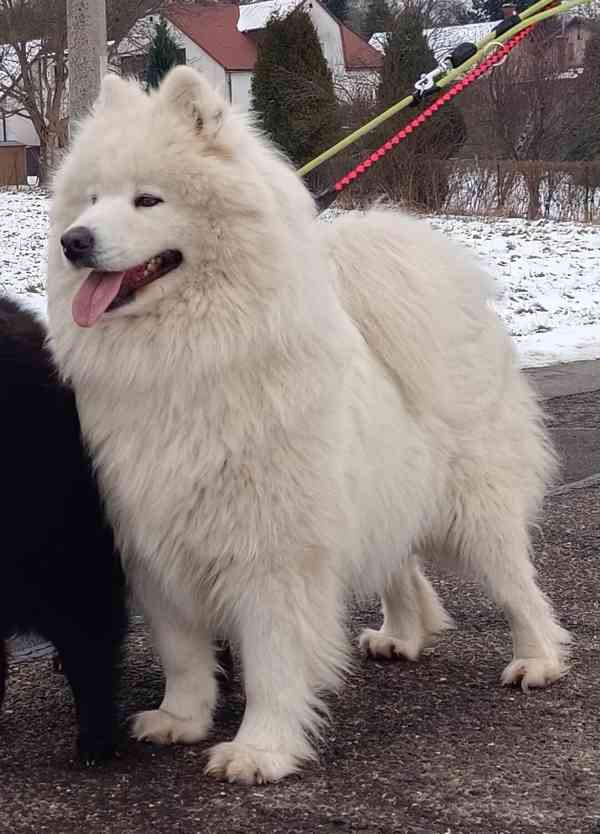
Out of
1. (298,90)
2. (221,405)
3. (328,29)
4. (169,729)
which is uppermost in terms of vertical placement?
(328,29)

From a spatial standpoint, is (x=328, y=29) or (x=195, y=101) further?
(x=328, y=29)

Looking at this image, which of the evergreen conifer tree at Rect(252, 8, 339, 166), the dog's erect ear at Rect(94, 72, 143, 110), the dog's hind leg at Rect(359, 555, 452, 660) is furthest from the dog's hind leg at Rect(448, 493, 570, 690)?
the evergreen conifer tree at Rect(252, 8, 339, 166)

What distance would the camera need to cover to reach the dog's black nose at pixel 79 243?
2834 millimetres

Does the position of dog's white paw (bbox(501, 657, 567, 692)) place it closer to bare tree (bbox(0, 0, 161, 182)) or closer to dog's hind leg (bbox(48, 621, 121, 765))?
dog's hind leg (bbox(48, 621, 121, 765))

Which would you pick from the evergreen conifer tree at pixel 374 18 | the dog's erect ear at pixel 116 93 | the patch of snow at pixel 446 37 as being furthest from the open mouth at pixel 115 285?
the evergreen conifer tree at pixel 374 18

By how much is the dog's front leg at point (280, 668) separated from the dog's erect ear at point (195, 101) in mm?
1181

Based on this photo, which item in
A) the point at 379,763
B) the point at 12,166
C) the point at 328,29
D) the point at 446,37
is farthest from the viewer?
the point at 328,29

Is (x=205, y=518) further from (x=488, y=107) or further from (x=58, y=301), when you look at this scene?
(x=488, y=107)

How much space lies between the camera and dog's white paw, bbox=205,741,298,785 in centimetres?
309

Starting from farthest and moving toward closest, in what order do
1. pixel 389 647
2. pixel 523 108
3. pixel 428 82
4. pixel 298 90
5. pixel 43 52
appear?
1. pixel 43 52
2. pixel 523 108
3. pixel 298 90
4. pixel 428 82
5. pixel 389 647

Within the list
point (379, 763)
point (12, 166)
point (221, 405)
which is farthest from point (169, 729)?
point (12, 166)

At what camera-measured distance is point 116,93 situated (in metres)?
3.13

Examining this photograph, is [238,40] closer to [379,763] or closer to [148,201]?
[148,201]

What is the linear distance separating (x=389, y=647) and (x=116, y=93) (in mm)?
2107
